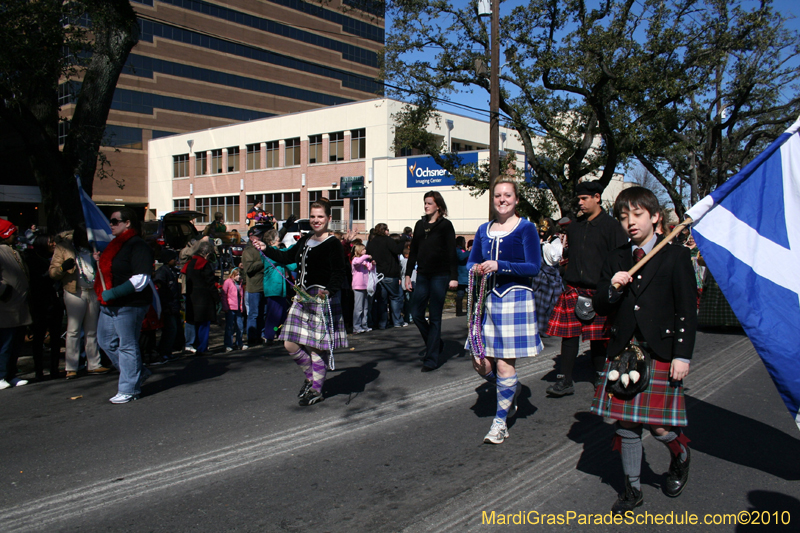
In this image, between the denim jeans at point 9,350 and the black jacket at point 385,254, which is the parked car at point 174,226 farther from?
the denim jeans at point 9,350

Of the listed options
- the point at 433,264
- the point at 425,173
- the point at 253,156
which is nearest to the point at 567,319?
the point at 433,264

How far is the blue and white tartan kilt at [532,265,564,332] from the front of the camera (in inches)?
259

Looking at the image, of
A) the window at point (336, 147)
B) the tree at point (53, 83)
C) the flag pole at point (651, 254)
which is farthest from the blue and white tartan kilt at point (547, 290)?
the window at point (336, 147)

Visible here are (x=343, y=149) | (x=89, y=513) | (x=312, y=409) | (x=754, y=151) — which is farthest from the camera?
(x=343, y=149)

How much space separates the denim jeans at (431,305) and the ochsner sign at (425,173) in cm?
3045

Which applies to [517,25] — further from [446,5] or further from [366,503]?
[366,503]

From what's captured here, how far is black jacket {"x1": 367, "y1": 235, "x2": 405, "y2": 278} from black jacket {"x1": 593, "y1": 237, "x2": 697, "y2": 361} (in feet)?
25.8

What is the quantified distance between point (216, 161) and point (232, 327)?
47.7 metres

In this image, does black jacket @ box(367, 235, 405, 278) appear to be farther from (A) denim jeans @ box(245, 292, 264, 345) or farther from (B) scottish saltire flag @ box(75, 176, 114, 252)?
(B) scottish saltire flag @ box(75, 176, 114, 252)

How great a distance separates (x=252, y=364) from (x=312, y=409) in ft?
7.70

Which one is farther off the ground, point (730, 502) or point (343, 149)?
point (343, 149)

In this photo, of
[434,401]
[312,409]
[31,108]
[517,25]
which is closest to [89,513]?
Result: [312,409]

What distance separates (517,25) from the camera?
18.5 meters

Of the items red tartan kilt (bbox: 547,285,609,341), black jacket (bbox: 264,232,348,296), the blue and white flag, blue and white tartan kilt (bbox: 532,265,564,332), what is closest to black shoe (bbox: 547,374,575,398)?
red tartan kilt (bbox: 547,285,609,341)
